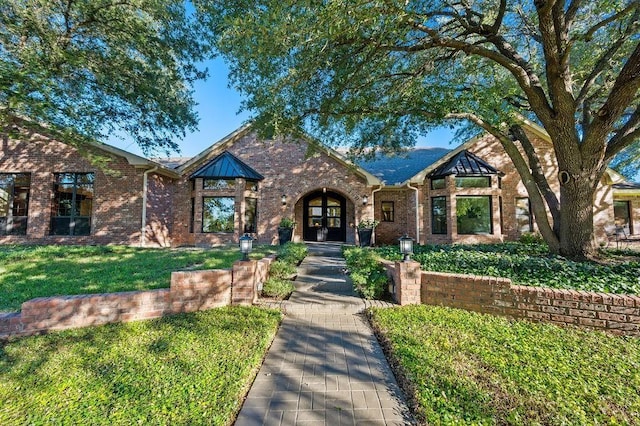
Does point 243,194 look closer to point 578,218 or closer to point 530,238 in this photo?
point 578,218

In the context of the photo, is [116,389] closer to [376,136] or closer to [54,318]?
[54,318]

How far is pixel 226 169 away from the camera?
1346 centimetres

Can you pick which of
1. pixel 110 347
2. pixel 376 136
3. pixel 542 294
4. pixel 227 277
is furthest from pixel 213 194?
pixel 542 294

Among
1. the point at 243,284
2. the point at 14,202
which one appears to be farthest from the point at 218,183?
the point at 243,284

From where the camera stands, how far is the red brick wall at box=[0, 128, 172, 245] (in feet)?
39.5

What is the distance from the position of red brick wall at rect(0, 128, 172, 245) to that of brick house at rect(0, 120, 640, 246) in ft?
0.15

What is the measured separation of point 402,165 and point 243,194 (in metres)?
9.43

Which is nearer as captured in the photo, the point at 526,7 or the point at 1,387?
the point at 1,387

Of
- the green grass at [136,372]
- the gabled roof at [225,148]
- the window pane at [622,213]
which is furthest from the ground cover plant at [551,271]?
the window pane at [622,213]

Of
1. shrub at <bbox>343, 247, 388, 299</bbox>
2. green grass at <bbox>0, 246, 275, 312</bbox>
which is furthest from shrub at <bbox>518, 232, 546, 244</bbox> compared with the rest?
green grass at <bbox>0, 246, 275, 312</bbox>

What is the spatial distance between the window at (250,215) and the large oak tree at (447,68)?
6.19 meters

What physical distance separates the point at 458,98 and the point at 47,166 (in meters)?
16.8

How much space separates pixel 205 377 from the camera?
→ 285 centimetres

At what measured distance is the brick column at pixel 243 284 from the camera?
5.01 m
